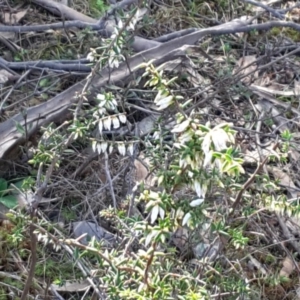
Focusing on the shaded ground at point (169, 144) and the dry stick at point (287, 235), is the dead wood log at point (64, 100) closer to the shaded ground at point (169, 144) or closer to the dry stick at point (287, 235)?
the shaded ground at point (169, 144)

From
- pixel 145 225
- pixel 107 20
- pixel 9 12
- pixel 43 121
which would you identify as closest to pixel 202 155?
pixel 145 225

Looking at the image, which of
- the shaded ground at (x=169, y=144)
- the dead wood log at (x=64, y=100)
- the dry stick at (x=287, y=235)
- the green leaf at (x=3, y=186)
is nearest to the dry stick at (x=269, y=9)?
the shaded ground at (x=169, y=144)

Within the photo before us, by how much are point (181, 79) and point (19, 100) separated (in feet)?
2.48

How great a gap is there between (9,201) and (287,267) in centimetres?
113

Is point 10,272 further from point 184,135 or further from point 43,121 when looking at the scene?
point 184,135

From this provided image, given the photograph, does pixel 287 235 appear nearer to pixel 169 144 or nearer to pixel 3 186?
pixel 169 144

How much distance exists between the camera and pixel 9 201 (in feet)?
9.34

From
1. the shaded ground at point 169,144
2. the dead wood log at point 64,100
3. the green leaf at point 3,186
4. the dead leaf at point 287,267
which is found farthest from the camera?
the dead wood log at point 64,100

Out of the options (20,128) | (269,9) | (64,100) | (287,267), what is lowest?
(287,267)

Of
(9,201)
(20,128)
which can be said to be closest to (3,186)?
(9,201)

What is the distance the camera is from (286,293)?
105 inches

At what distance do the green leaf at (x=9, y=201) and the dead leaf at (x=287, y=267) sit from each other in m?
Answer: 1.08

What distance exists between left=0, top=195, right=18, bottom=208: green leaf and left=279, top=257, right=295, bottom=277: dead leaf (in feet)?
3.56

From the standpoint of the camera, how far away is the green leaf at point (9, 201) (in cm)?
283
